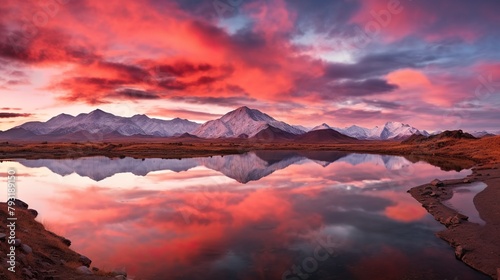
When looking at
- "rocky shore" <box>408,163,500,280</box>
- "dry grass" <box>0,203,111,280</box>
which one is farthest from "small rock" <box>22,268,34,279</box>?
"rocky shore" <box>408,163,500,280</box>

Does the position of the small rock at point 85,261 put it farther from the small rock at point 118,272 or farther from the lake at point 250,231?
the small rock at point 118,272

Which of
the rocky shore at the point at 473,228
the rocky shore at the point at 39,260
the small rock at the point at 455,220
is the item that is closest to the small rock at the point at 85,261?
the rocky shore at the point at 39,260

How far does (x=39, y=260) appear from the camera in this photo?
52.7 feet

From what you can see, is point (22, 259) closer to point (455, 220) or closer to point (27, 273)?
point (27, 273)

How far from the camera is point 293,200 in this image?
37.6m

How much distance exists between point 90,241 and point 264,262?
12.6 metres

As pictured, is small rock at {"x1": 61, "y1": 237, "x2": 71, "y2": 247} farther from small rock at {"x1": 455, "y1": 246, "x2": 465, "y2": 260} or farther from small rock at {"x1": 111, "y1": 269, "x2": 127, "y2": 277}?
small rock at {"x1": 455, "y1": 246, "x2": 465, "y2": 260}

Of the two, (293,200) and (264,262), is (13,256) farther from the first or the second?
(293,200)

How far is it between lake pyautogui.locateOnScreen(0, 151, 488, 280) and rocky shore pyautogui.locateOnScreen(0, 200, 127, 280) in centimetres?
154

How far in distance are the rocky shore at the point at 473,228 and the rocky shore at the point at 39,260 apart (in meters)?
19.1

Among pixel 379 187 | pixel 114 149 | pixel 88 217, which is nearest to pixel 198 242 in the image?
pixel 88 217

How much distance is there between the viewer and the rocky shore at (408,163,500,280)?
18741 millimetres

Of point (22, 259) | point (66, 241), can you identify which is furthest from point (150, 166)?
point (22, 259)

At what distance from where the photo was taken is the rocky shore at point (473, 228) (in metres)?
18.7
